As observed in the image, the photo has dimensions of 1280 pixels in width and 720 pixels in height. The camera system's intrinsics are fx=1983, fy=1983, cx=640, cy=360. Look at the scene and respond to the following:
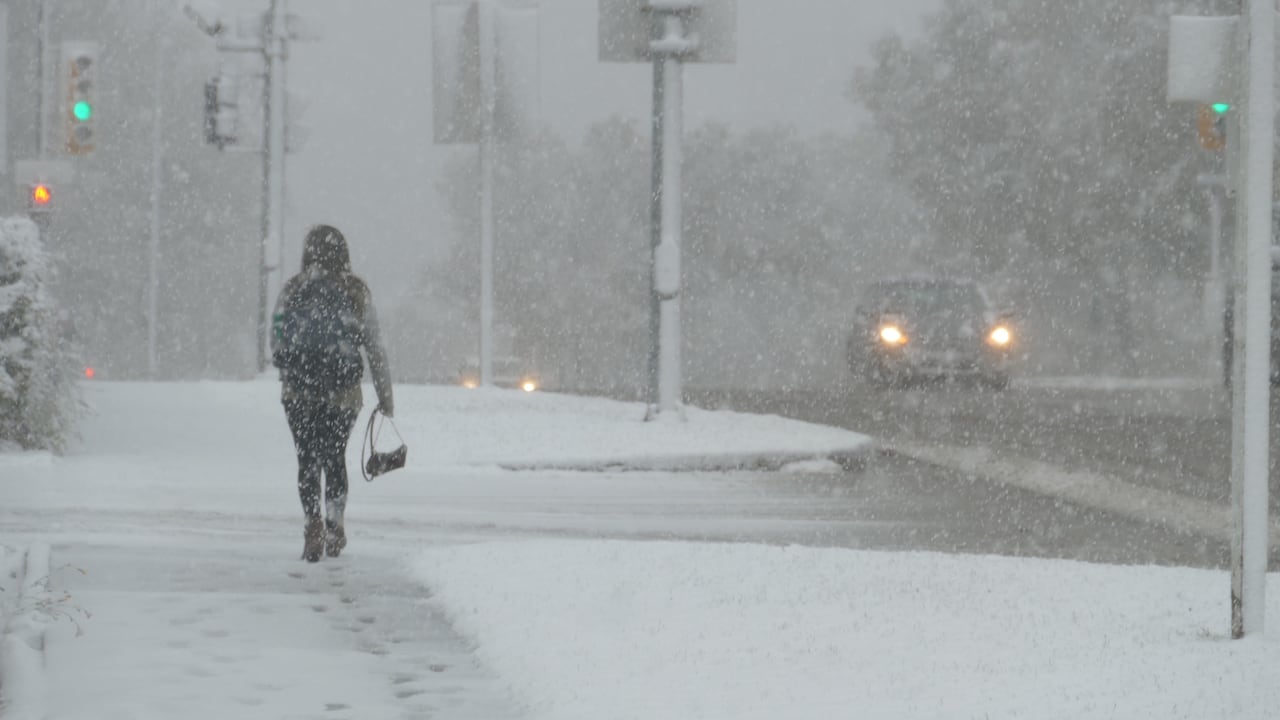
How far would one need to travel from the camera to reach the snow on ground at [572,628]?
21.7 ft

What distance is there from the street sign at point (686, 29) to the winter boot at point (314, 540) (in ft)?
33.7

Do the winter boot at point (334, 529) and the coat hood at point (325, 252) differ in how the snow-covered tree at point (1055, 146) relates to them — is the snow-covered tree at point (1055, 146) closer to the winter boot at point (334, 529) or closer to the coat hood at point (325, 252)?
the coat hood at point (325, 252)

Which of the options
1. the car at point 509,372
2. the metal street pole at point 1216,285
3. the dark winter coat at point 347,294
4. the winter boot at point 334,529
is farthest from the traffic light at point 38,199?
the car at point 509,372

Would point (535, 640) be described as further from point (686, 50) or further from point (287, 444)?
point (686, 50)

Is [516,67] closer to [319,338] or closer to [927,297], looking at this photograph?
[927,297]

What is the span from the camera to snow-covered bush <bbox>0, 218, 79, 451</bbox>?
52.7 ft

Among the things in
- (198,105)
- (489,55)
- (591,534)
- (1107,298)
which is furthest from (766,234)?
(591,534)

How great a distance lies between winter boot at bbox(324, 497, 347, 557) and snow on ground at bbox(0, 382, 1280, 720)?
186 mm

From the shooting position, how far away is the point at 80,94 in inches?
923

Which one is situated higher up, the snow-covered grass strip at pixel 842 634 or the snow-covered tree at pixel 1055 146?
the snow-covered tree at pixel 1055 146

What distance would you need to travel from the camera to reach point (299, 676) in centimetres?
719

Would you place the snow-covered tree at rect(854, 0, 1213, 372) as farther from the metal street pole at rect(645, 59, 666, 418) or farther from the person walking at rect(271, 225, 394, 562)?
the person walking at rect(271, 225, 394, 562)

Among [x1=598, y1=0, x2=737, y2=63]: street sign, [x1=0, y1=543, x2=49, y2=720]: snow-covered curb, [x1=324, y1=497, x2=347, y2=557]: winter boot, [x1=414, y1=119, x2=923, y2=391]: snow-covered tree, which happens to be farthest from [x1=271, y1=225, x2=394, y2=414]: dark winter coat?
[x1=414, y1=119, x2=923, y2=391]: snow-covered tree

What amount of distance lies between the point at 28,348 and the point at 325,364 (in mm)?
6350
